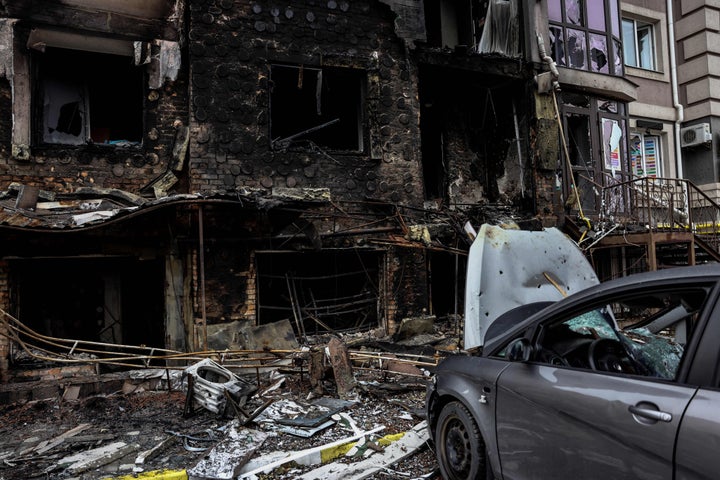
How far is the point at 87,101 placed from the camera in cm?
850

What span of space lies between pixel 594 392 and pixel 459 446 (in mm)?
1519

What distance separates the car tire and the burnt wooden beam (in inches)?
311

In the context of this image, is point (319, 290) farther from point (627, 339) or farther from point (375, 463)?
point (627, 339)

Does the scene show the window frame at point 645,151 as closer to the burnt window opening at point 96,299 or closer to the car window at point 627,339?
the car window at point 627,339

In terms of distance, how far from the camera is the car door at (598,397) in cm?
220

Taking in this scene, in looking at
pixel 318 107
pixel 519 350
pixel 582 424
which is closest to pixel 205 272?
pixel 318 107

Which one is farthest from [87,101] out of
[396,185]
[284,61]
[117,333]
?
[396,185]

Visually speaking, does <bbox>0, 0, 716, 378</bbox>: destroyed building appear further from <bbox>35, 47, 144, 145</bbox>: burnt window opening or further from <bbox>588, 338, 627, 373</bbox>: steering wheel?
<bbox>588, 338, 627, 373</bbox>: steering wheel

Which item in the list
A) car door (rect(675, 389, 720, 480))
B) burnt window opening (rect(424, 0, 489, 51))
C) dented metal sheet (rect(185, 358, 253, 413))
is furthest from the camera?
burnt window opening (rect(424, 0, 489, 51))

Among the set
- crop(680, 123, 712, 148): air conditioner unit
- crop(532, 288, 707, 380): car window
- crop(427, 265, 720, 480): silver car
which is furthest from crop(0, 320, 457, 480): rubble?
crop(680, 123, 712, 148): air conditioner unit

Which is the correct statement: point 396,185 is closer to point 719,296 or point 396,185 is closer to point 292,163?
point 292,163

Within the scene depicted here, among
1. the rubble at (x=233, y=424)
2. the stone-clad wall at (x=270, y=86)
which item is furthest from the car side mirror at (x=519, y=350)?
the stone-clad wall at (x=270, y=86)

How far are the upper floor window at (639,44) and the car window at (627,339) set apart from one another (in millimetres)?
14413

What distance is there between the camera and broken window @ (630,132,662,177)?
1509cm
